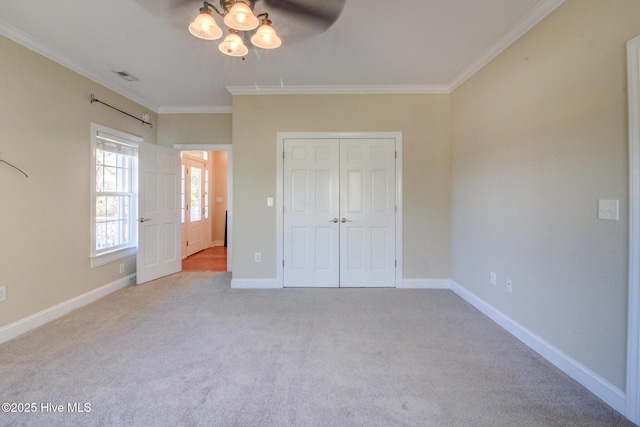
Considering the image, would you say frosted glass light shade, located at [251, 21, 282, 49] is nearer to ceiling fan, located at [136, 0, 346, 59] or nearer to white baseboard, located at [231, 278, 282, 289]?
ceiling fan, located at [136, 0, 346, 59]

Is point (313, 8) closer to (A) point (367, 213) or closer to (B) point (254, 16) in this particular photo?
(B) point (254, 16)

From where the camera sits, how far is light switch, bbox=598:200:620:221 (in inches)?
A: 63.7

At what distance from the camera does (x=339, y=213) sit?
3.76 metres

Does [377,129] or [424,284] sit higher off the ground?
[377,129]

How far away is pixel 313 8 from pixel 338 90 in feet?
5.29

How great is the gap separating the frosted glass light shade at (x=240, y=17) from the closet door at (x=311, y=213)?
1.96 meters

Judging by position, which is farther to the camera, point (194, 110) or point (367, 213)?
point (194, 110)

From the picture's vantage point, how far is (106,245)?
3.59 meters

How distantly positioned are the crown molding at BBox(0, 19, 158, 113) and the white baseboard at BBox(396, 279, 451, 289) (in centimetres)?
448

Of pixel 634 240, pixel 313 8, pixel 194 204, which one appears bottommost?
pixel 634 240

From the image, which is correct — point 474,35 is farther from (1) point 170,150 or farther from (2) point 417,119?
(1) point 170,150

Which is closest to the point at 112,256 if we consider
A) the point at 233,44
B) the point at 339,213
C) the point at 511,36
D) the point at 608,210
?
the point at 339,213

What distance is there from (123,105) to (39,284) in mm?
2421

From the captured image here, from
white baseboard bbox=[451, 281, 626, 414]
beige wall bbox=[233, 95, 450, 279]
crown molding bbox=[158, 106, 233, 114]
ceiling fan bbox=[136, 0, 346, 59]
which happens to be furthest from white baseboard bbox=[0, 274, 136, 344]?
white baseboard bbox=[451, 281, 626, 414]
